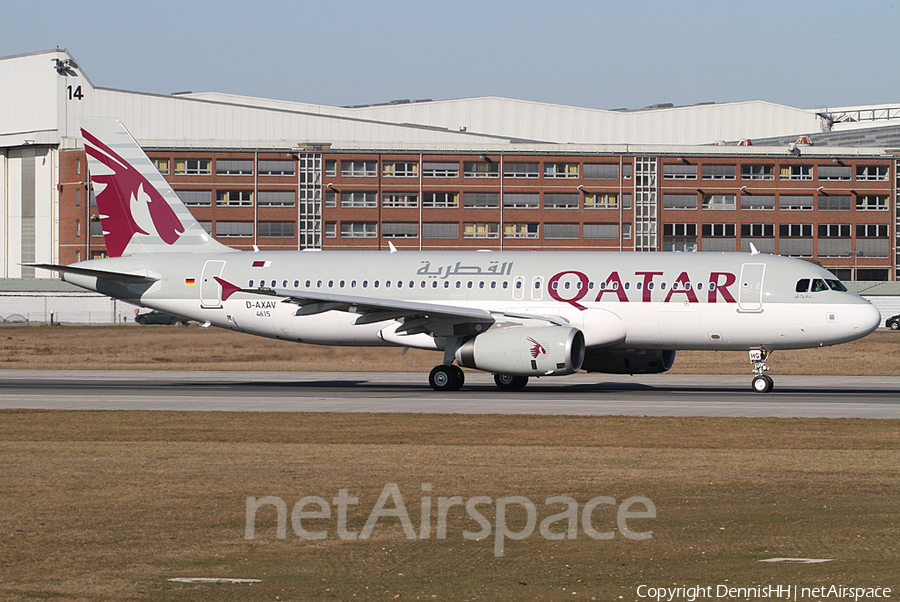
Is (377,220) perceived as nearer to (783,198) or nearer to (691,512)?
(783,198)

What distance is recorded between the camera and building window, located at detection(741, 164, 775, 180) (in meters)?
114

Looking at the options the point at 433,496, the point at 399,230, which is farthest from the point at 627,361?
the point at 399,230

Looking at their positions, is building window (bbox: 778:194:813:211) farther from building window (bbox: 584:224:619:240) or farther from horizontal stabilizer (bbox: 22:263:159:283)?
horizontal stabilizer (bbox: 22:263:159:283)

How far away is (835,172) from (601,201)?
25.6 m

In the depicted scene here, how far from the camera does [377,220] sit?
11150 centimetres

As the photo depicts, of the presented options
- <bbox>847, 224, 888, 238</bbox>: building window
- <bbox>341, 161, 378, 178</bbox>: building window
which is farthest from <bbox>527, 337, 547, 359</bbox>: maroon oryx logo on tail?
<bbox>847, 224, 888, 238</bbox>: building window

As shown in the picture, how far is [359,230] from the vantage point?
11156cm

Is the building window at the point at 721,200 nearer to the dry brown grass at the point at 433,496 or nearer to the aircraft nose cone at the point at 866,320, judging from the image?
the aircraft nose cone at the point at 866,320

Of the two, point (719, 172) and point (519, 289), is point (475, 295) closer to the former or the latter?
point (519, 289)

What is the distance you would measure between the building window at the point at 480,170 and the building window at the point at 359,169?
9486 mm

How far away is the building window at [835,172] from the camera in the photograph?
114 meters

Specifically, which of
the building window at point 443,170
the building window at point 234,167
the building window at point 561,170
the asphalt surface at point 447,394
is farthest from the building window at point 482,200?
the asphalt surface at point 447,394

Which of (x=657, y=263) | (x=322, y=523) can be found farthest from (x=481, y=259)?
(x=322, y=523)

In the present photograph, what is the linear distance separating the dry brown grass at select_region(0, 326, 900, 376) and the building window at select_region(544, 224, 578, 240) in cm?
5507
